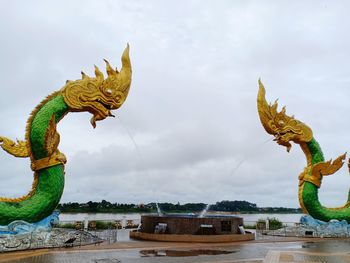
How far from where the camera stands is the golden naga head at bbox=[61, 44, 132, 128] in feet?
44.0

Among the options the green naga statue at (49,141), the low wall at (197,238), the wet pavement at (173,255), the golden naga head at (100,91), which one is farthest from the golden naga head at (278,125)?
the green naga statue at (49,141)

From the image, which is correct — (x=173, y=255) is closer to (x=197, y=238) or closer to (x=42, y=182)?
(x=197, y=238)

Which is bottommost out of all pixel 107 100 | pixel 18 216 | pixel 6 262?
pixel 6 262

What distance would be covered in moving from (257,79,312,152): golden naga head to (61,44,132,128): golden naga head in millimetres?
7170

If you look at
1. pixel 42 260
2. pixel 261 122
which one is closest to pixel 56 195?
pixel 42 260

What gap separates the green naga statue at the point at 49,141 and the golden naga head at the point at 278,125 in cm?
770

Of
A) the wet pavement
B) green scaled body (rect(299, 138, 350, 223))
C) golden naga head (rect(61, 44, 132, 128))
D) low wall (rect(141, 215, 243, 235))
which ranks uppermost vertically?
golden naga head (rect(61, 44, 132, 128))

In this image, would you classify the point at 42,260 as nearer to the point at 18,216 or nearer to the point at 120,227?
the point at 18,216

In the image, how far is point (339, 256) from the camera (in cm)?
1100

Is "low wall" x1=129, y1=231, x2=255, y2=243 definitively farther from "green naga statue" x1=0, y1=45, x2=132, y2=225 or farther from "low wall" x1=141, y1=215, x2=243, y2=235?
"green naga statue" x1=0, y1=45, x2=132, y2=225

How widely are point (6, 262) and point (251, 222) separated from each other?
1841 centimetres

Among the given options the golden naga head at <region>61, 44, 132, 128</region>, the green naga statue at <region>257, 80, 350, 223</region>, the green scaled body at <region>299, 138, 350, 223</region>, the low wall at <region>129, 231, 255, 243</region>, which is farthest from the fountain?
the golden naga head at <region>61, 44, 132, 128</region>

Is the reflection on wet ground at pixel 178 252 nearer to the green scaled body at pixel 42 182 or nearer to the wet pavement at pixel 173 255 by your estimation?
the wet pavement at pixel 173 255

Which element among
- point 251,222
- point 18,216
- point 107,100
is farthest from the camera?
point 251,222
